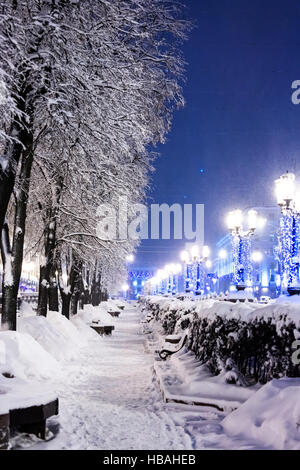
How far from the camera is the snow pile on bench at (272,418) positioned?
5.94 metres

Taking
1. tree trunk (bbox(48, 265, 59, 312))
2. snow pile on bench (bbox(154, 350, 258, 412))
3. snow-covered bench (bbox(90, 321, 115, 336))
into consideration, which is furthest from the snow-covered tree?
snow-covered bench (bbox(90, 321, 115, 336))

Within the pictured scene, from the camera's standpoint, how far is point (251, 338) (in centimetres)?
866

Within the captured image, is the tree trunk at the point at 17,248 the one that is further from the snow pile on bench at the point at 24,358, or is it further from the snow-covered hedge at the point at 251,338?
the snow-covered hedge at the point at 251,338

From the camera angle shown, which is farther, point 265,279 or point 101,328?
point 265,279

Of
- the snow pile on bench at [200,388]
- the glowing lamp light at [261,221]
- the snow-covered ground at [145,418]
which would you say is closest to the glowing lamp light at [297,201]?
the snow-covered ground at [145,418]

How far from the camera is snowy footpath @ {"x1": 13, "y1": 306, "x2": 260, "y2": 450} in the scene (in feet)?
21.2

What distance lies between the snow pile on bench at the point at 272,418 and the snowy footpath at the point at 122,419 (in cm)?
26

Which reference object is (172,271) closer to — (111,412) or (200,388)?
(200,388)

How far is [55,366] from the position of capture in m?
12.6

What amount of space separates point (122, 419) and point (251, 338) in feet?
8.14

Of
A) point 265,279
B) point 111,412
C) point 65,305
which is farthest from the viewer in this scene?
point 265,279

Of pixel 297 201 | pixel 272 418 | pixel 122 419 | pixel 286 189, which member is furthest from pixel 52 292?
pixel 272 418

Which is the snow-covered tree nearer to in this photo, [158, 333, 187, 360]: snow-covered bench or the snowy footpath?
the snowy footpath
